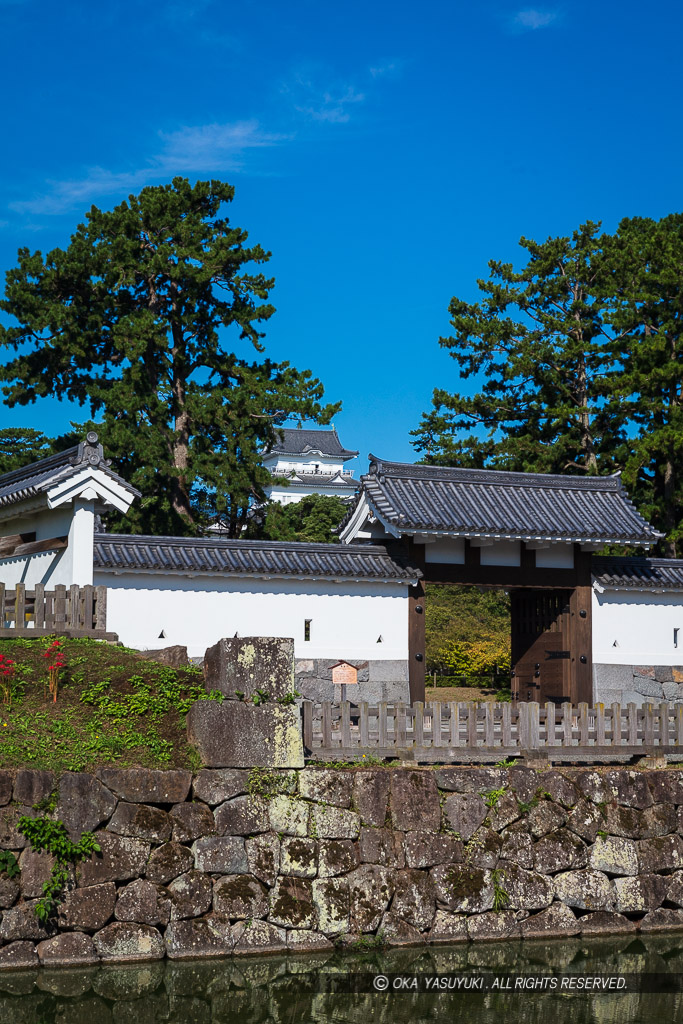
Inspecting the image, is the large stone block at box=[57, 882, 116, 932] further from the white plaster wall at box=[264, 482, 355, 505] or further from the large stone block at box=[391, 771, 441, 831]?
the white plaster wall at box=[264, 482, 355, 505]

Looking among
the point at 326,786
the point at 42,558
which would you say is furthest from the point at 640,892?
the point at 42,558

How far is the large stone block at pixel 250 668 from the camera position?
40.3 ft

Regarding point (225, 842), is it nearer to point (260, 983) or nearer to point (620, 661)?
point (260, 983)

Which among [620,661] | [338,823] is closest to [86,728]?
[338,823]

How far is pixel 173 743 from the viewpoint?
12141 millimetres

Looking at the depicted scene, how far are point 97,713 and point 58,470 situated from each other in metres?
6.14

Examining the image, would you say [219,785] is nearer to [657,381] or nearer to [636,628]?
[636,628]

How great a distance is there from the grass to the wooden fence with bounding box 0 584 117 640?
0.92 metres

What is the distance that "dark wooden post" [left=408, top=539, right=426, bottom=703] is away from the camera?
20.0m

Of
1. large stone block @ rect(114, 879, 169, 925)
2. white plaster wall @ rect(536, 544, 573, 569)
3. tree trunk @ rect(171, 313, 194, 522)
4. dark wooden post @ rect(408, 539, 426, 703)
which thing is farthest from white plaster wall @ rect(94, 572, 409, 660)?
tree trunk @ rect(171, 313, 194, 522)

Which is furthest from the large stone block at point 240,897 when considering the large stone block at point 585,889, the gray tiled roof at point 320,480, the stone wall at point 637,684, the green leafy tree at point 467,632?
the gray tiled roof at point 320,480

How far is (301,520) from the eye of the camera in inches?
1720

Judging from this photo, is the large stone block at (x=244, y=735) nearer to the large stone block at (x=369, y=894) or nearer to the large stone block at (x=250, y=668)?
the large stone block at (x=250, y=668)

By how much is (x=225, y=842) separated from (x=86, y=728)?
6.84 ft
